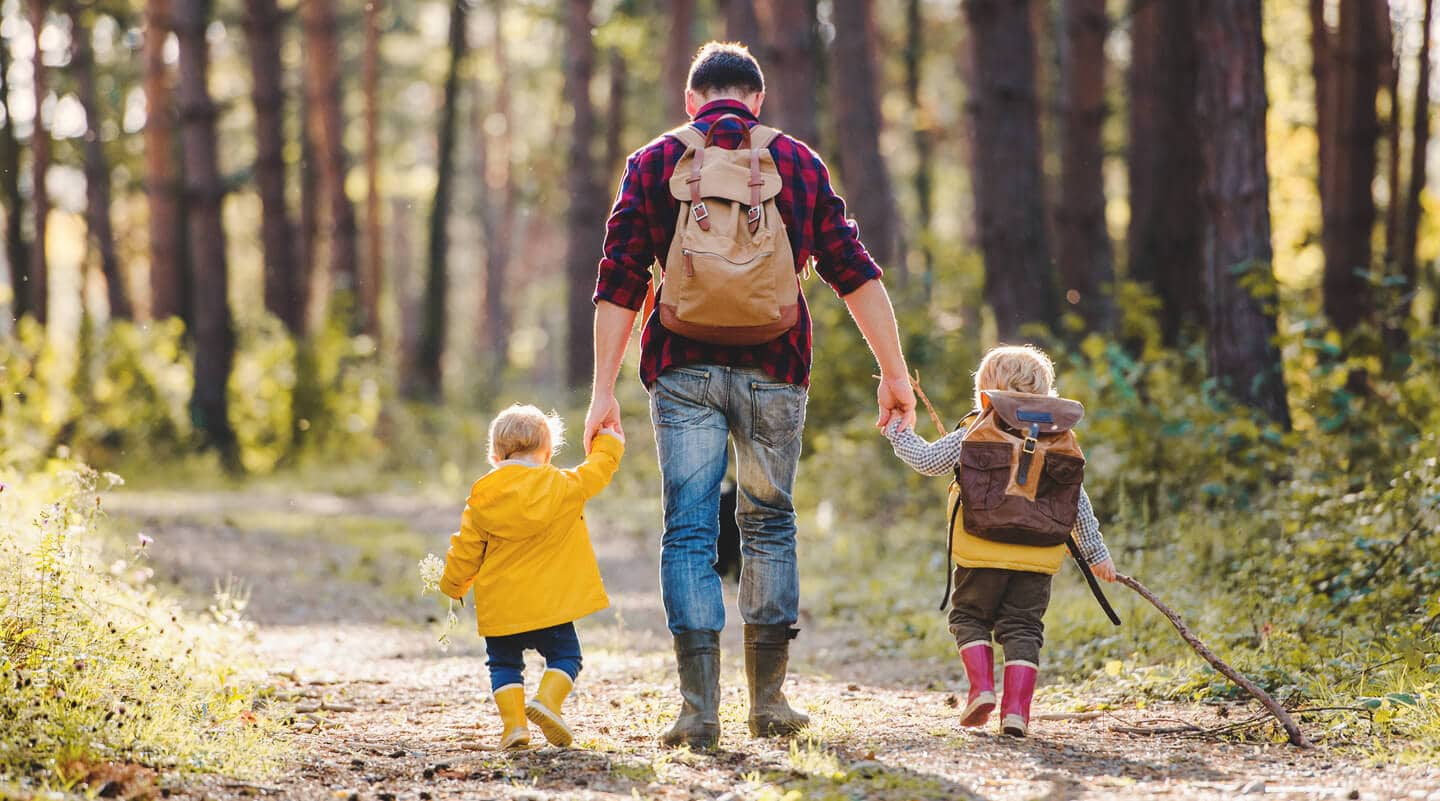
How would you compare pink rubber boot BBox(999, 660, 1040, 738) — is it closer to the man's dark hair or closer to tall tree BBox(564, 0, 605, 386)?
the man's dark hair

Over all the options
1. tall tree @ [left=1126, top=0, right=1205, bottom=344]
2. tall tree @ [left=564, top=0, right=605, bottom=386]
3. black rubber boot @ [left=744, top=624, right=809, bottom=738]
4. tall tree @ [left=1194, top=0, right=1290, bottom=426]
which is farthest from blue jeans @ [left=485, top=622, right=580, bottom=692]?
tall tree @ [left=564, top=0, right=605, bottom=386]

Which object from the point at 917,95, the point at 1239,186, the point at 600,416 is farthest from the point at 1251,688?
A: the point at 917,95

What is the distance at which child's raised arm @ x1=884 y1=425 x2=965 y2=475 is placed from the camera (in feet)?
17.2

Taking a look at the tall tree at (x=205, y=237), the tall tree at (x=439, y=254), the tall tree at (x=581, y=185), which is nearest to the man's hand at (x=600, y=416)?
the tall tree at (x=205, y=237)

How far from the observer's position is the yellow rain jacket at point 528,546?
17.1 ft

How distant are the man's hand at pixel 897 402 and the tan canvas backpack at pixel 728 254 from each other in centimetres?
49

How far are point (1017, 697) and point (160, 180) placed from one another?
61.6 feet

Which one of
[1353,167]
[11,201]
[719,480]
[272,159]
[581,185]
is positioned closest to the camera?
[719,480]

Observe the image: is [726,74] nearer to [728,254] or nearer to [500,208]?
[728,254]

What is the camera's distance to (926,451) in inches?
208

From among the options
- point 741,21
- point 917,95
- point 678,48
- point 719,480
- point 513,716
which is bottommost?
point 513,716

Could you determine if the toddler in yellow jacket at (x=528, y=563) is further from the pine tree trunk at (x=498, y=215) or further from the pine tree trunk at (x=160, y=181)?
the pine tree trunk at (x=498, y=215)

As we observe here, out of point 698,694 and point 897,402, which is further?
point 897,402

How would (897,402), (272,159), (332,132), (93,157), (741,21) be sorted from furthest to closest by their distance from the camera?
(93,157)
(332,132)
(272,159)
(741,21)
(897,402)
